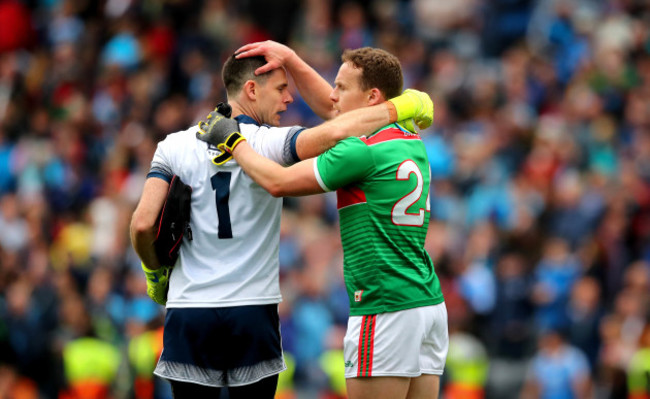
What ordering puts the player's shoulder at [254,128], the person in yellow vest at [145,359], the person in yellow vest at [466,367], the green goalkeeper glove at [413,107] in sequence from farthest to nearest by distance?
the person in yellow vest at [466,367]
the person in yellow vest at [145,359]
the green goalkeeper glove at [413,107]
the player's shoulder at [254,128]

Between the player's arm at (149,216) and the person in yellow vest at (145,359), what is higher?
the player's arm at (149,216)

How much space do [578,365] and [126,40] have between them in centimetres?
1024

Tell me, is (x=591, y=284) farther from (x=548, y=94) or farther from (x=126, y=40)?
(x=126, y=40)

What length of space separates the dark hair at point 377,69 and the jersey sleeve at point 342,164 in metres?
0.47

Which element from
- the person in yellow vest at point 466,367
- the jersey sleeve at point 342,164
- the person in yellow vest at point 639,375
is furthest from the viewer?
the person in yellow vest at point 466,367

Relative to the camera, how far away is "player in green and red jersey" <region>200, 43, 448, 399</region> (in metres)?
5.72

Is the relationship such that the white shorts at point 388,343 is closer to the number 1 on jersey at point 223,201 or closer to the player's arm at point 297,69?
the number 1 on jersey at point 223,201

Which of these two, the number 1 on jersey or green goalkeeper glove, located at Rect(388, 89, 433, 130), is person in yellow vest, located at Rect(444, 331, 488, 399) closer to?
green goalkeeper glove, located at Rect(388, 89, 433, 130)

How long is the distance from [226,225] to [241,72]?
94cm

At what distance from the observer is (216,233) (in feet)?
19.3

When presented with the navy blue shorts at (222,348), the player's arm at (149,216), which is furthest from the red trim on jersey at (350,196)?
the player's arm at (149,216)

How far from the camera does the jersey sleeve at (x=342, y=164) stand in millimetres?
5668

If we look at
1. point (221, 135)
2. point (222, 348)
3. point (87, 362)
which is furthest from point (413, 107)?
point (87, 362)

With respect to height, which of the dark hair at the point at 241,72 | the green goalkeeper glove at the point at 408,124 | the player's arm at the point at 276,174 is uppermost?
the dark hair at the point at 241,72
